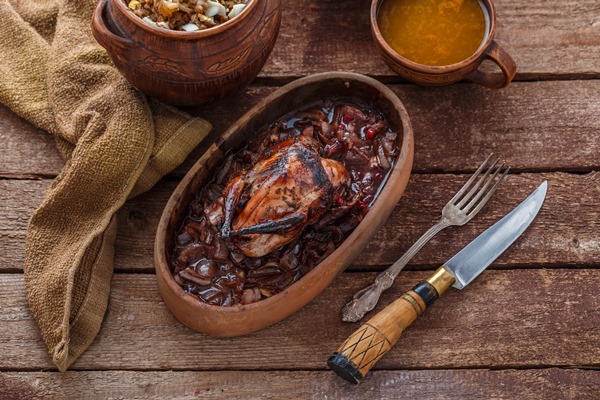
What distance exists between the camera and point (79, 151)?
231cm

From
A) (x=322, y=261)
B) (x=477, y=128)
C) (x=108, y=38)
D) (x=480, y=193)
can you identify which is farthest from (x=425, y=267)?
(x=108, y=38)

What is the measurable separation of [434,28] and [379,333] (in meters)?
1.00

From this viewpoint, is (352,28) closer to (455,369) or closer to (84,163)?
(84,163)

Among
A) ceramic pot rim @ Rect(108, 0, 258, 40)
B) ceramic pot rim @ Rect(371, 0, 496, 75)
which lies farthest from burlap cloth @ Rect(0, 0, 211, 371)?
ceramic pot rim @ Rect(371, 0, 496, 75)

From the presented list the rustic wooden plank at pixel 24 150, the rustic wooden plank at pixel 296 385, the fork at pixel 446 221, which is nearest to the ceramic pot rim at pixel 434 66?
the fork at pixel 446 221

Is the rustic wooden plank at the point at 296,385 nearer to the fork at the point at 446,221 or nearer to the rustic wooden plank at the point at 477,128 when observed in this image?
the fork at the point at 446,221

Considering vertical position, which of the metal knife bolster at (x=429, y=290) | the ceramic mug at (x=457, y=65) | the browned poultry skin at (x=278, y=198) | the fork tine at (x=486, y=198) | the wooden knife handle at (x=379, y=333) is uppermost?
the ceramic mug at (x=457, y=65)

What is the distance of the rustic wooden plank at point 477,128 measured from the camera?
2.49m

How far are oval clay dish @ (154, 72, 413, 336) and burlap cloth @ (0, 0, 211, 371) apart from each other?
22 centimetres

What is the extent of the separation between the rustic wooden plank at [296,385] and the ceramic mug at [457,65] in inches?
35.4

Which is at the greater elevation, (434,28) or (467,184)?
(434,28)

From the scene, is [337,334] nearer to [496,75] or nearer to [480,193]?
[480,193]

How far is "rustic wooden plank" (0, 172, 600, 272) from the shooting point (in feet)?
7.73

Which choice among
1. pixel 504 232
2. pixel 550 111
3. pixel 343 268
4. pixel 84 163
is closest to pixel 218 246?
pixel 343 268
